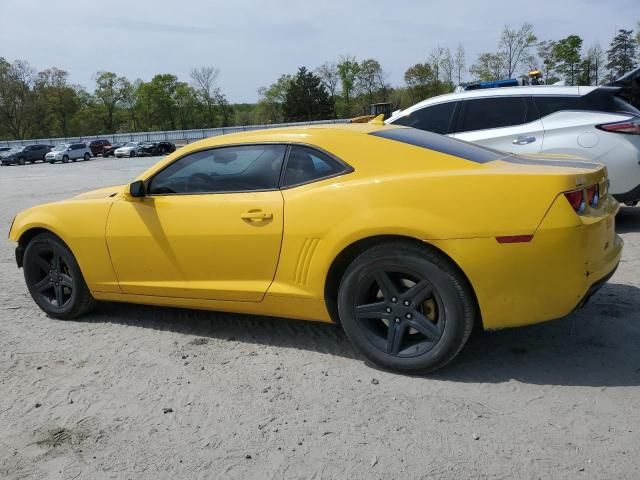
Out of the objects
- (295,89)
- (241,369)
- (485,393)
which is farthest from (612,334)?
(295,89)

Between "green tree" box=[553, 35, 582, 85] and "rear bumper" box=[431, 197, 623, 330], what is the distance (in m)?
72.6

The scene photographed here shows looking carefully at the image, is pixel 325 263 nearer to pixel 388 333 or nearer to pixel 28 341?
pixel 388 333

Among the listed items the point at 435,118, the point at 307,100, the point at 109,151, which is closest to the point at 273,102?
the point at 307,100

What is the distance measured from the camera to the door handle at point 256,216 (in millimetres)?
3527

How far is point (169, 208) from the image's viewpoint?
391 cm

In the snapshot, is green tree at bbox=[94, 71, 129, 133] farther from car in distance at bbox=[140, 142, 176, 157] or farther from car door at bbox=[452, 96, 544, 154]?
car door at bbox=[452, 96, 544, 154]

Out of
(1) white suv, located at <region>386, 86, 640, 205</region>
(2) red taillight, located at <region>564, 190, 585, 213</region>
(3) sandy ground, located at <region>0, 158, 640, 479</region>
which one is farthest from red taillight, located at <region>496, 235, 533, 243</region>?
(1) white suv, located at <region>386, 86, 640, 205</region>

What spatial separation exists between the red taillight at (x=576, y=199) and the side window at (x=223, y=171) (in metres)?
1.72

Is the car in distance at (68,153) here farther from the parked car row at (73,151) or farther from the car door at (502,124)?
the car door at (502,124)

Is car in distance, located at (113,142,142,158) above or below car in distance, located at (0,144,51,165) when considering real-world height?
below

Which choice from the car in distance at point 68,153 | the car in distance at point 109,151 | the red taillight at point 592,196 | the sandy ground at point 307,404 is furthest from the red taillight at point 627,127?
the car in distance at point 109,151

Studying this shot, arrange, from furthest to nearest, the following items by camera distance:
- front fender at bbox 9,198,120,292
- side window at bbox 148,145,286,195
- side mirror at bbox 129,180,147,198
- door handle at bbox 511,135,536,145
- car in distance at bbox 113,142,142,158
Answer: car in distance at bbox 113,142,142,158 < door handle at bbox 511,135,536,145 < front fender at bbox 9,198,120,292 < side mirror at bbox 129,180,147,198 < side window at bbox 148,145,286,195

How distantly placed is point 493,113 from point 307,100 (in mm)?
84345

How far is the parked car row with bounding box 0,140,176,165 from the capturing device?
1747 inches
